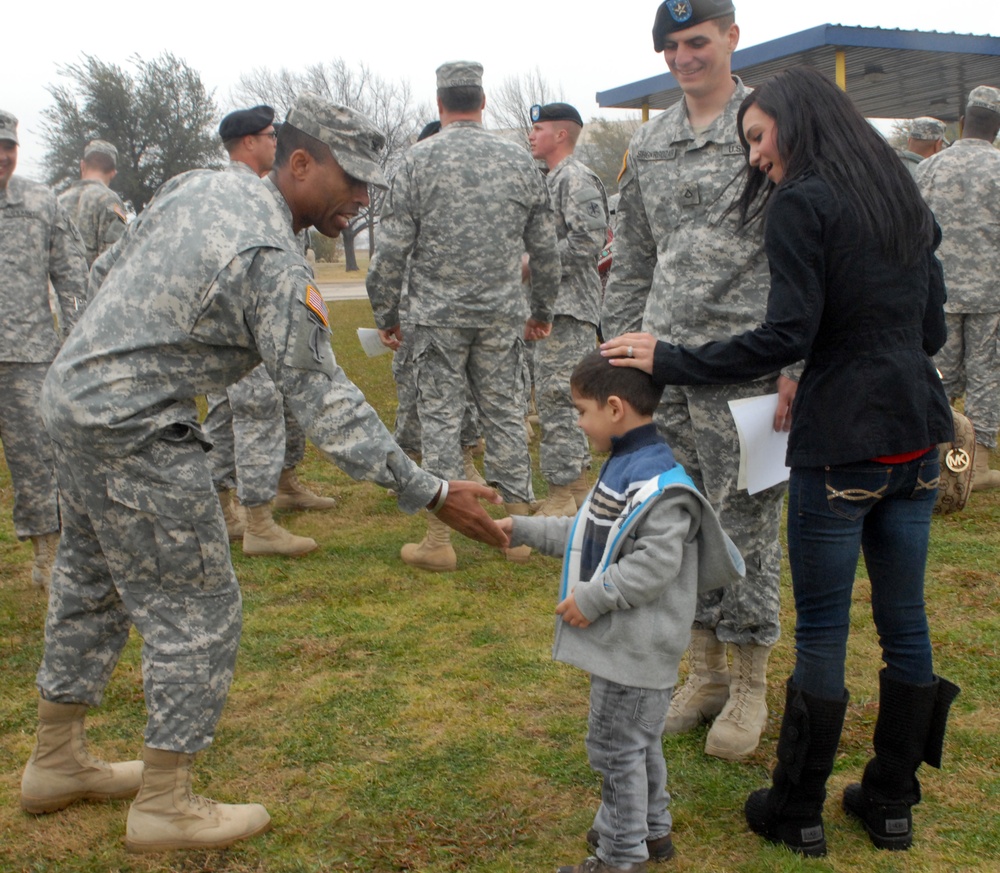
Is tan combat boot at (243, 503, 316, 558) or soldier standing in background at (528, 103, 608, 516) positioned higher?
soldier standing in background at (528, 103, 608, 516)

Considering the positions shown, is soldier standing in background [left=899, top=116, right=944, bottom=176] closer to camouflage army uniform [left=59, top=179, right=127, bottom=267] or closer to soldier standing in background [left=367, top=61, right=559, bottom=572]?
soldier standing in background [left=367, top=61, right=559, bottom=572]

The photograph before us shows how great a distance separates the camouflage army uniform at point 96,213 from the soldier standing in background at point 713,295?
687 cm

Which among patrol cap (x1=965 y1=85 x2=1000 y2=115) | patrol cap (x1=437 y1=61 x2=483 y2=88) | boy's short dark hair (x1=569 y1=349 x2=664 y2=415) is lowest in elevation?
boy's short dark hair (x1=569 y1=349 x2=664 y2=415)

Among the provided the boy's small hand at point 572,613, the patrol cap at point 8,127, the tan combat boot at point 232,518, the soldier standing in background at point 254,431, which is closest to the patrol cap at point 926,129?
the soldier standing in background at point 254,431

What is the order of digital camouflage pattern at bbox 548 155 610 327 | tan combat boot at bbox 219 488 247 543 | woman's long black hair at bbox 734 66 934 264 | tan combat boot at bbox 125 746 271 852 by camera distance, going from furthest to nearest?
digital camouflage pattern at bbox 548 155 610 327 → tan combat boot at bbox 219 488 247 543 → tan combat boot at bbox 125 746 271 852 → woman's long black hair at bbox 734 66 934 264

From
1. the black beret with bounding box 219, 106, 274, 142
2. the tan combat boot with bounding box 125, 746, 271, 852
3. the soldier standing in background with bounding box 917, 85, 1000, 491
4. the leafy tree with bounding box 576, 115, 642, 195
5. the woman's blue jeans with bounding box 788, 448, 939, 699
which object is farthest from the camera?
the leafy tree with bounding box 576, 115, 642, 195

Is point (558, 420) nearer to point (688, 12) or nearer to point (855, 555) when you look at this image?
point (688, 12)

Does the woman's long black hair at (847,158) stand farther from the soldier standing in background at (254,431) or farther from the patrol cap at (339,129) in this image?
the soldier standing in background at (254,431)

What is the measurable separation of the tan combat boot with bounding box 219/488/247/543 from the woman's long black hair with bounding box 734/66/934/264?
14.0ft

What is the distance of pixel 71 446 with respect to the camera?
8.66 feet

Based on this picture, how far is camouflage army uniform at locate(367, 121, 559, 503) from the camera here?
5254 millimetres

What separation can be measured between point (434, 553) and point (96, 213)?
18.0ft

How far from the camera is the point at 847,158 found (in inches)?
97.1

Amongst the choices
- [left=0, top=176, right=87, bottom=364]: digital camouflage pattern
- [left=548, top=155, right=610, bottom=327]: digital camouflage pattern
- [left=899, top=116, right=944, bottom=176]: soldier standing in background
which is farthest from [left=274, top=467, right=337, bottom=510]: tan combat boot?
[left=899, top=116, right=944, bottom=176]: soldier standing in background
